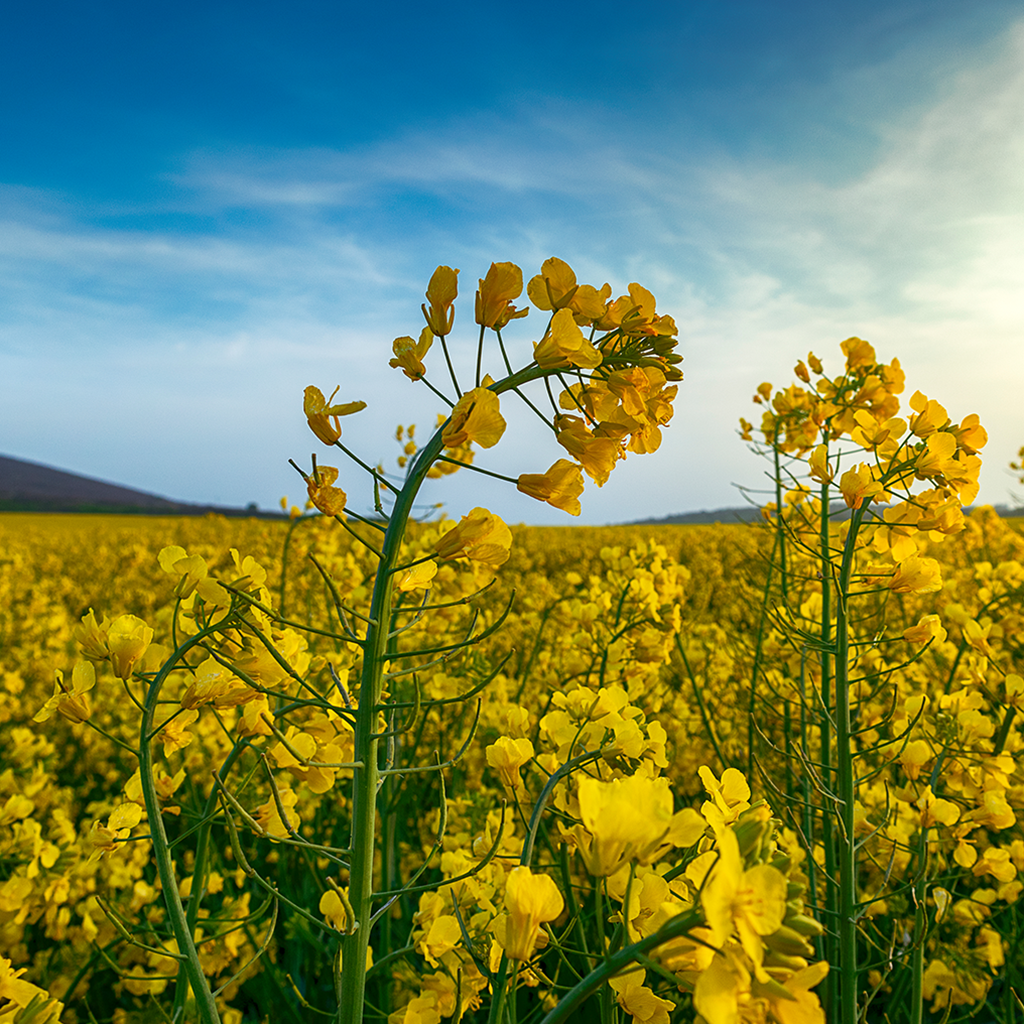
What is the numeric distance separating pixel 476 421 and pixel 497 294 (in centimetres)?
21

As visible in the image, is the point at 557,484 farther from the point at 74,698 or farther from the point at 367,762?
the point at 74,698

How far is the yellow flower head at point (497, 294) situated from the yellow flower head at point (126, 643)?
68 centimetres

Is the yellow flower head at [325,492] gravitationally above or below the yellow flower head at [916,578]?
above

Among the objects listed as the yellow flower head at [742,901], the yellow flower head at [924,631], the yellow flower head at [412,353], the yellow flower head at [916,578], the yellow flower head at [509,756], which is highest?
the yellow flower head at [412,353]

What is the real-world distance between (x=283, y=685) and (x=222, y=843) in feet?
9.04

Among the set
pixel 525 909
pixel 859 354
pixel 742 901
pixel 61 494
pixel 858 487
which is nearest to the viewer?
pixel 742 901

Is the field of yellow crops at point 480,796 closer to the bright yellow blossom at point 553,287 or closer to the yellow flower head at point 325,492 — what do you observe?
the yellow flower head at point 325,492

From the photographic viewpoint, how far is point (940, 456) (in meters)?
1.59

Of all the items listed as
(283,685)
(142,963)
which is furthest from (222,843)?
(283,685)

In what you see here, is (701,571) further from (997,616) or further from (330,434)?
(330,434)

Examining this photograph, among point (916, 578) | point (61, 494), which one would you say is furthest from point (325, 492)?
point (61, 494)

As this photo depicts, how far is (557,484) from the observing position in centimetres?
99

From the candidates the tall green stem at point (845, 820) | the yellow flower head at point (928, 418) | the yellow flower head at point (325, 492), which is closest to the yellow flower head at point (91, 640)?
the yellow flower head at point (325, 492)

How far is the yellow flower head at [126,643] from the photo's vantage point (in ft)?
3.26
